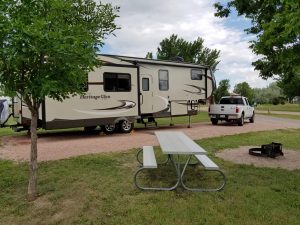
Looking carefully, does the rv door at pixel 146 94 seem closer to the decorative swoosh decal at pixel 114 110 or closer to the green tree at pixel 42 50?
the decorative swoosh decal at pixel 114 110

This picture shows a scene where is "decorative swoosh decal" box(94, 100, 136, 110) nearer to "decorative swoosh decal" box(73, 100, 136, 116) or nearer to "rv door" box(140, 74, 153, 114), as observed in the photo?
"decorative swoosh decal" box(73, 100, 136, 116)

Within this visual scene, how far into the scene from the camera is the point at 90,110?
13.6 metres

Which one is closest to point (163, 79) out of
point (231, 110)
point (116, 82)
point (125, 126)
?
point (116, 82)

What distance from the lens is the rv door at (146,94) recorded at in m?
15.7

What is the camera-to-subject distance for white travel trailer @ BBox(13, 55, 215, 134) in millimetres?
13086

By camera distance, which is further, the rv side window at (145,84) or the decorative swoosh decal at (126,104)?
the rv side window at (145,84)

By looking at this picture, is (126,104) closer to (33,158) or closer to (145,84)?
(145,84)

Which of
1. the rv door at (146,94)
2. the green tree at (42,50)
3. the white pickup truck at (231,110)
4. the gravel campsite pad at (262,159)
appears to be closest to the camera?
the green tree at (42,50)

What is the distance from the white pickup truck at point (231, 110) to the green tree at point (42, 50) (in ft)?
51.1

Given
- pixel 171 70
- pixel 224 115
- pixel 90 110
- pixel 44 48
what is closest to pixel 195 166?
pixel 44 48

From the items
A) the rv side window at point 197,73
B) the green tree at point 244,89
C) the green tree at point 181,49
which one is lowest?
the rv side window at point 197,73

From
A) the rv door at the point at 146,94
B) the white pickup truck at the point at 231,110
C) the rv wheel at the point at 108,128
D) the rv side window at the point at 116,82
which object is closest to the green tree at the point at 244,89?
the white pickup truck at the point at 231,110

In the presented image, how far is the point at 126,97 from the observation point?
14.8m

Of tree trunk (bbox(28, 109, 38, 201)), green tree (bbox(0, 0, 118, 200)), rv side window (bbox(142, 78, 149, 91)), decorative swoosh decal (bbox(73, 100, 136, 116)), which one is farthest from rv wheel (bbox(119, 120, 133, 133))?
green tree (bbox(0, 0, 118, 200))
